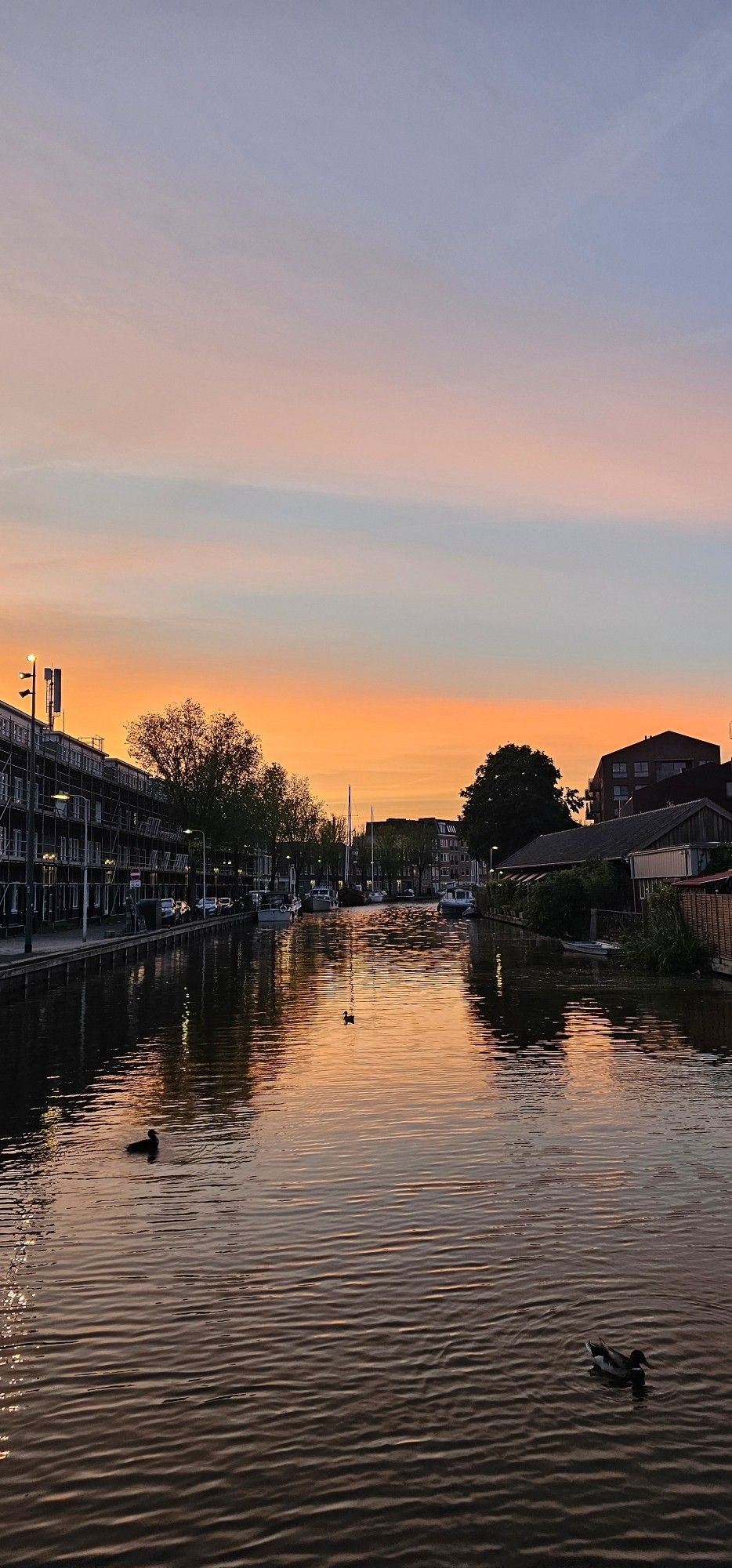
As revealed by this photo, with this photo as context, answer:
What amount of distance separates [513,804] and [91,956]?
76345mm

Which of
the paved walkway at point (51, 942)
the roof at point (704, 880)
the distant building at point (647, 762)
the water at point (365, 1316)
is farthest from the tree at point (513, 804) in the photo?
the water at point (365, 1316)

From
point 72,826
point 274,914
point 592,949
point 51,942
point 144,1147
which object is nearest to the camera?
point 144,1147

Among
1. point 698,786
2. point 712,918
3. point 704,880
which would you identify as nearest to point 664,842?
point 704,880

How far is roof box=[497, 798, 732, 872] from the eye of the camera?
50562 millimetres

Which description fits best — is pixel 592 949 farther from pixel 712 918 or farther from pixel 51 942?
pixel 51 942

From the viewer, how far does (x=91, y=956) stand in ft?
161

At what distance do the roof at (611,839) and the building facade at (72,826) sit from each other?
26172 millimetres

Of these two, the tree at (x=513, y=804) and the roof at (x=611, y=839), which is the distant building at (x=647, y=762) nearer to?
the tree at (x=513, y=804)

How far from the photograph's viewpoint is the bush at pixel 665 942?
3812cm

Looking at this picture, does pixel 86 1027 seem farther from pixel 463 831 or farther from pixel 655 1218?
pixel 463 831

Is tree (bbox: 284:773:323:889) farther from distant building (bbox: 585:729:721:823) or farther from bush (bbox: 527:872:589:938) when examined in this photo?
bush (bbox: 527:872:589:938)

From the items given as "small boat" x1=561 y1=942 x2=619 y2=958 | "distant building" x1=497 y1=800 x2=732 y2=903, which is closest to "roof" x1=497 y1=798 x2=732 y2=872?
"distant building" x1=497 y1=800 x2=732 y2=903

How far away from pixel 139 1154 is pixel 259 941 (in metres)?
53.9

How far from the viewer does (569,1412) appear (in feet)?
23.9
